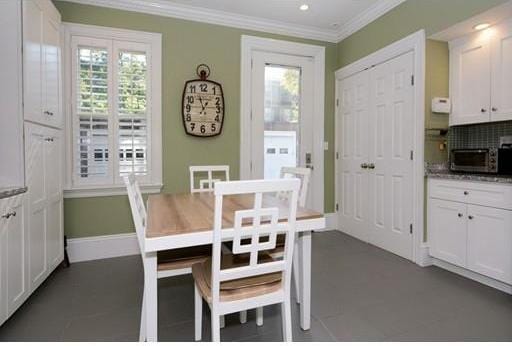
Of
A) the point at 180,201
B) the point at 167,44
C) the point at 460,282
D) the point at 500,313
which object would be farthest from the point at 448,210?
the point at 167,44

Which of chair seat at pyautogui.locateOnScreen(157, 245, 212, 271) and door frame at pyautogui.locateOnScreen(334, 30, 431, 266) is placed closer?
chair seat at pyautogui.locateOnScreen(157, 245, 212, 271)

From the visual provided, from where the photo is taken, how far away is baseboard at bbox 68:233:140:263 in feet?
9.90

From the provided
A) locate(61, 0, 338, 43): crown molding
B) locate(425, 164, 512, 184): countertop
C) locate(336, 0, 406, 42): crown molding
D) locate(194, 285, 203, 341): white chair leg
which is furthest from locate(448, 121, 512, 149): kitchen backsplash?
locate(194, 285, 203, 341): white chair leg

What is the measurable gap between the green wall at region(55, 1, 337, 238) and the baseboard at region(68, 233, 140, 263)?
0.22 feet

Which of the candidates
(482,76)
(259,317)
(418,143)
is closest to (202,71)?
(418,143)

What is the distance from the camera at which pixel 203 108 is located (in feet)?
11.2

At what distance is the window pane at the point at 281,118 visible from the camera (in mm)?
3818

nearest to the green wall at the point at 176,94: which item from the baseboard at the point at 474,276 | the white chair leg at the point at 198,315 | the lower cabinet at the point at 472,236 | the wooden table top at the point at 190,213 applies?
the wooden table top at the point at 190,213

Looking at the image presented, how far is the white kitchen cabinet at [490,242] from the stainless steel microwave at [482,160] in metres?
0.38

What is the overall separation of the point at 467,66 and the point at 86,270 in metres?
4.16

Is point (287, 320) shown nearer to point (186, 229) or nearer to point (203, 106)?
point (186, 229)

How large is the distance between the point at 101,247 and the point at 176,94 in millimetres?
1897

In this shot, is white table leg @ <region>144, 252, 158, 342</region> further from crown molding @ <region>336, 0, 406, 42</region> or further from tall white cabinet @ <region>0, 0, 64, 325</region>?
crown molding @ <region>336, 0, 406, 42</region>

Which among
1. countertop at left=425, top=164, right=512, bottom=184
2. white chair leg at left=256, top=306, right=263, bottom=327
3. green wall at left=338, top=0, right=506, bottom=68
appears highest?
green wall at left=338, top=0, right=506, bottom=68
